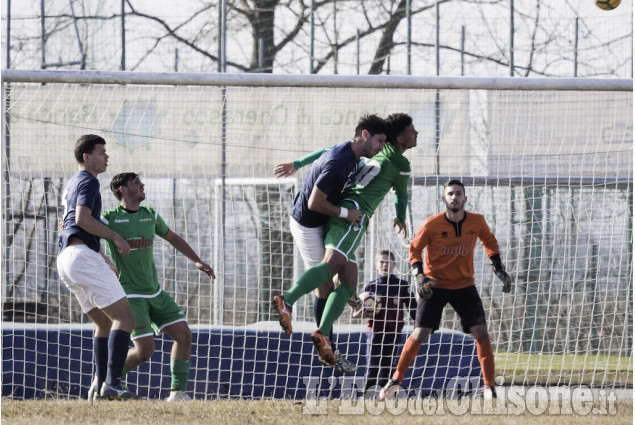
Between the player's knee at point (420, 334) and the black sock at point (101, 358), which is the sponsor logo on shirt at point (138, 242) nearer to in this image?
the black sock at point (101, 358)

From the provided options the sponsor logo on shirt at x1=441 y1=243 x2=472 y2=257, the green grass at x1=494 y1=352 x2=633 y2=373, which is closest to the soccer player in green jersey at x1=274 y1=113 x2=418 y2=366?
the sponsor logo on shirt at x1=441 y1=243 x2=472 y2=257

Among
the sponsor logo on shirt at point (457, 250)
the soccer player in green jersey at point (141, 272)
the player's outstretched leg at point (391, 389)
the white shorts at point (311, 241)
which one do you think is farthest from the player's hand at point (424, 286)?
the soccer player in green jersey at point (141, 272)

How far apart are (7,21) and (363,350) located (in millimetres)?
7252

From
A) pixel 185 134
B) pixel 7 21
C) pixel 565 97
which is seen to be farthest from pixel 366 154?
pixel 7 21

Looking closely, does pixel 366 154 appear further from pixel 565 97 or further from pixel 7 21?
pixel 7 21

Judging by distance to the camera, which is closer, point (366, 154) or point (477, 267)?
point (366, 154)

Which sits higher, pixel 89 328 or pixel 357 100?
pixel 357 100

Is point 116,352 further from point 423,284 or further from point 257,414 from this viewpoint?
point 423,284

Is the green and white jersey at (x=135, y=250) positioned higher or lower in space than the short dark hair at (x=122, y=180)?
lower

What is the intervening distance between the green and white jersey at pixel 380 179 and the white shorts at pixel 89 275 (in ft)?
6.11

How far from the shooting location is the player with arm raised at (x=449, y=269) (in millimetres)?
7648

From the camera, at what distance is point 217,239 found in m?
10.5

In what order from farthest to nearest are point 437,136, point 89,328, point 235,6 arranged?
point 235,6
point 437,136
point 89,328

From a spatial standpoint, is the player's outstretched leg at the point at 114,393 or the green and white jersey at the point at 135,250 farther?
the green and white jersey at the point at 135,250
